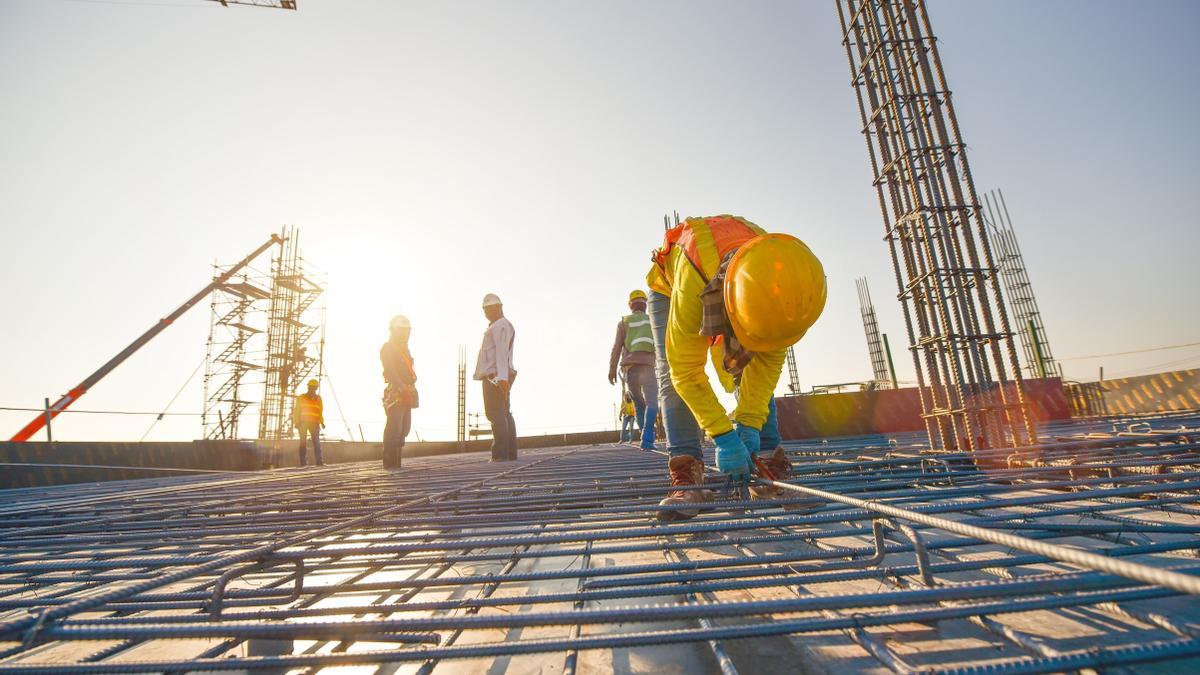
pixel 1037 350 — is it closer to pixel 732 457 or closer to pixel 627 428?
pixel 627 428

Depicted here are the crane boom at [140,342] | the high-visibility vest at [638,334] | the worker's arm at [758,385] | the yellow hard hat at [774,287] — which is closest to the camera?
the yellow hard hat at [774,287]

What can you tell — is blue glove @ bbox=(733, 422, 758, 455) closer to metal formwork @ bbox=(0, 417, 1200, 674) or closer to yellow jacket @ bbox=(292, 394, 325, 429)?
metal formwork @ bbox=(0, 417, 1200, 674)

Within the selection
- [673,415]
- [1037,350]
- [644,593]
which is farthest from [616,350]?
[1037,350]

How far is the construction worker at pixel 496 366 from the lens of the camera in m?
5.96

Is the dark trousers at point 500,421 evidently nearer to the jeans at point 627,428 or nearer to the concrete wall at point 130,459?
the jeans at point 627,428

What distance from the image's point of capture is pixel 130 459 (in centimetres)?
912

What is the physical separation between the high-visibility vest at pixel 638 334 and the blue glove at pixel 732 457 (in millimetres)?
3681

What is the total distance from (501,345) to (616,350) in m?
1.72

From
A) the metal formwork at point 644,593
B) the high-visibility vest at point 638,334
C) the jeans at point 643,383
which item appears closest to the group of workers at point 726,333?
the metal formwork at point 644,593

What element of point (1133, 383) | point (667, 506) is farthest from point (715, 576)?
point (1133, 383)

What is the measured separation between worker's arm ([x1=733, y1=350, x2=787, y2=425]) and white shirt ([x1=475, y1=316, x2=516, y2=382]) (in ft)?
12.3

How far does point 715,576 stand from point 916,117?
5.65m

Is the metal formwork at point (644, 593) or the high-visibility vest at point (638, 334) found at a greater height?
the high-visibility vest at point (638, 334)

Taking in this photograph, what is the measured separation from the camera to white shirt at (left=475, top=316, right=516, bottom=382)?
5953 millimetres
